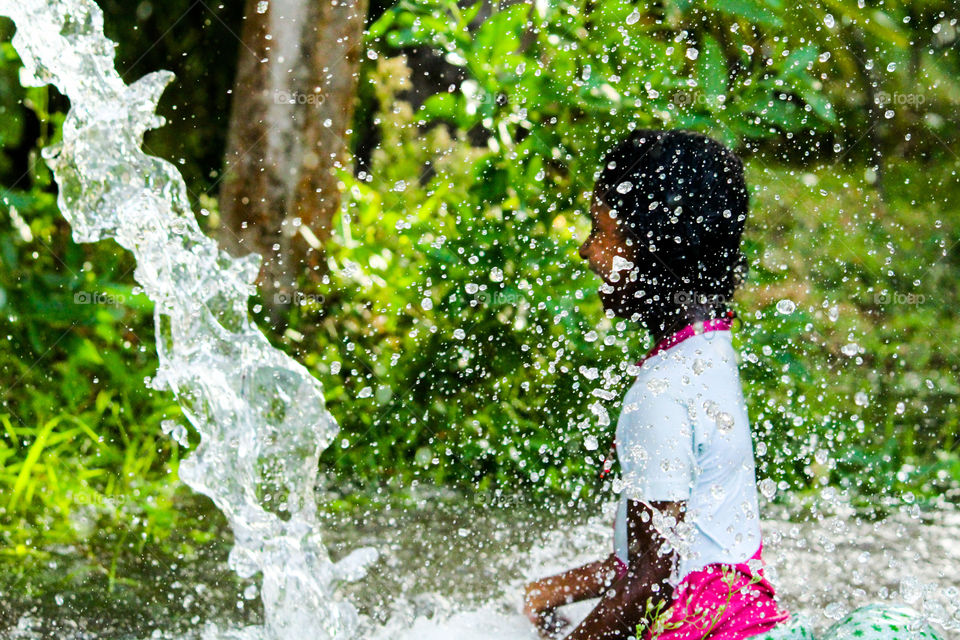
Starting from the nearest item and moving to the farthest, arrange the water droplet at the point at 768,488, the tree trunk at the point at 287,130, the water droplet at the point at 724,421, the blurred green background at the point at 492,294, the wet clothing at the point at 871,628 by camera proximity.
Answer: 1. the wet clothing at the point at 871,628
2. the water droplet at the point at 724,421
3. the blurred green background at the point at 492,294
4. the water droplet at the point at 768,488
5. the tree trunk at the point at 287,130

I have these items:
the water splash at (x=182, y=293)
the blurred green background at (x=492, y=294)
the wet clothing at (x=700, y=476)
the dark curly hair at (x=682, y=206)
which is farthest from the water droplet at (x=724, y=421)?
the blurred green background at (x=492, y=294)

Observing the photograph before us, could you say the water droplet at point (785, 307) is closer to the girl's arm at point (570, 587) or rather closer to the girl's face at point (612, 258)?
the girl's arm at point (570, 587)

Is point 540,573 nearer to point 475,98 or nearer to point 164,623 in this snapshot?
point 164,623

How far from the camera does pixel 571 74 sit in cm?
379

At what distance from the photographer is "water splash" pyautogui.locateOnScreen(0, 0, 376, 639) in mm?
2639

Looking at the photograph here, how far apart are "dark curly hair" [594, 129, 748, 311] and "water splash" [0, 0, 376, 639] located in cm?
105

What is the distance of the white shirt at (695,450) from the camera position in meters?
2.01

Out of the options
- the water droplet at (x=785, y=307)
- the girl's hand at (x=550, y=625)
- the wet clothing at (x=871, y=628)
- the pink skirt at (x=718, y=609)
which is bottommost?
the wet clothing at (x=871, y=628)

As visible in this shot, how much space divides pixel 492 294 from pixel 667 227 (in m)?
1.75

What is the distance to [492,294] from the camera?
153 inches

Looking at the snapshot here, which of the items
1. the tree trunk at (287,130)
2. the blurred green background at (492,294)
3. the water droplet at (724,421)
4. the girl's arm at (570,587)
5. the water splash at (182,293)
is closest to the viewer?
the water droplet at (724,421)

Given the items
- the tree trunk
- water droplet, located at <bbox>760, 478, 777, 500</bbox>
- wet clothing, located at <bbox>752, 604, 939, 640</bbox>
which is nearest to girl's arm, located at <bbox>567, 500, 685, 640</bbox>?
wet clothing, located at <bbox>752, 604, 939, 640</bbox>

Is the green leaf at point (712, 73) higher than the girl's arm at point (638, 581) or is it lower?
higher

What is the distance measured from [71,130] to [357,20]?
196 cm
